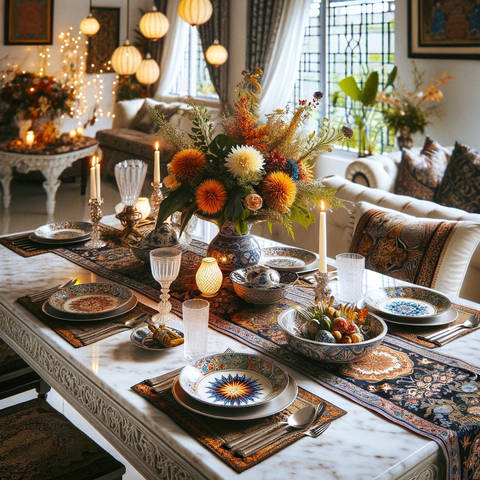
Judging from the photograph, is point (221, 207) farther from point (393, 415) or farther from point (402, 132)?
point (402, 132)

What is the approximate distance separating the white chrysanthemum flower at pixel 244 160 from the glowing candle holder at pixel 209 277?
28cm

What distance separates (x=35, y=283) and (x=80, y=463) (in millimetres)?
685

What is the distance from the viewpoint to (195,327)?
1339mm

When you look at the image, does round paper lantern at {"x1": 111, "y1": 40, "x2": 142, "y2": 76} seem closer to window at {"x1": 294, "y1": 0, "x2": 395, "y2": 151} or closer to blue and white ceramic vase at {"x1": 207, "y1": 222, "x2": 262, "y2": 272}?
window at {"x1": 294, "y1": 0, "x2": 395, "y2": 151}

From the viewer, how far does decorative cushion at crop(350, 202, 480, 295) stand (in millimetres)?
2131

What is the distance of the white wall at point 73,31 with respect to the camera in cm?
812

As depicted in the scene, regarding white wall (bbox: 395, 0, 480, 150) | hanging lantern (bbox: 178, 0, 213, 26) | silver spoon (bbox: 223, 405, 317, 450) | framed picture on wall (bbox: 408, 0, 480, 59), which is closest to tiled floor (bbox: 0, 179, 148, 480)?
hanging lantern (bbox: 178, 0, 213, 26)

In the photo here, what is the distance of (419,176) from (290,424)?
9.70ft

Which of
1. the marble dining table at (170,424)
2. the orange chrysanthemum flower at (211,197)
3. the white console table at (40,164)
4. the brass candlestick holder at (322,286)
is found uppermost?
the white console table at (40,164)

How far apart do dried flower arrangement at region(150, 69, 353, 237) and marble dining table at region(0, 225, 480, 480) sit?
36 cm

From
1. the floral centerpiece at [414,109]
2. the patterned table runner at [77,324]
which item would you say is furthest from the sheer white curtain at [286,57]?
the patterned table runner at [77,324]

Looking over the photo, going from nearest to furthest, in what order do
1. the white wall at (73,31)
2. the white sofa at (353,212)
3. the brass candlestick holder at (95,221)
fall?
the brass candlestick holder at (95,221) < the white sofa at (353,212) < the white wall at (73,31)

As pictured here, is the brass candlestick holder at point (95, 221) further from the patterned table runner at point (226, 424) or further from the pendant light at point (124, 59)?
the pendant light at point (124, 59)

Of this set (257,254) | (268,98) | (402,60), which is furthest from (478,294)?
(268,98)
